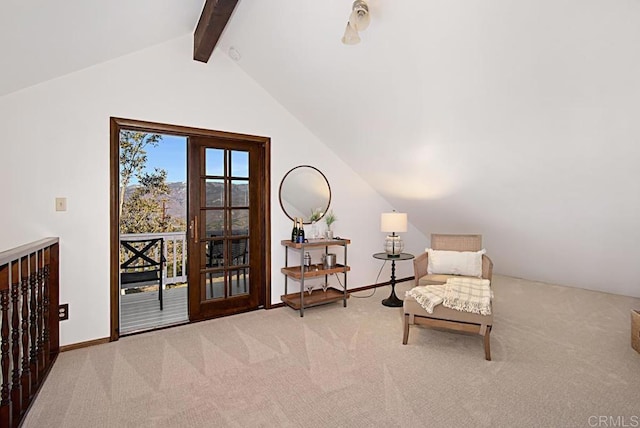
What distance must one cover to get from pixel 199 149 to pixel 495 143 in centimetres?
278

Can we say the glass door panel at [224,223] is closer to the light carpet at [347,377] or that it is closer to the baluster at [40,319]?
the light carpet at [347,377]

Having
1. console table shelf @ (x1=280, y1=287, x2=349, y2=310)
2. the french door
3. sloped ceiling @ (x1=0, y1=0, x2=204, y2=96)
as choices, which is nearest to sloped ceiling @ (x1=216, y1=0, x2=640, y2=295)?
sloped ceiling @ (x1=0, y1=0, x2=204, y2=96)

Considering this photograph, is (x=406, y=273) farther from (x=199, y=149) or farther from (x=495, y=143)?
(x=199, y=149)

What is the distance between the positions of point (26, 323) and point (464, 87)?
3184 millimetres

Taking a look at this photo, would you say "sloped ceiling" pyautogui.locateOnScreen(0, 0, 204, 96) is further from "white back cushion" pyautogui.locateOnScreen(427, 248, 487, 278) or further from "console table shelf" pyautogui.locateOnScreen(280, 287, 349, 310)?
"white back cushion" pyautogui.locateOnScreen(427, 248, 487, 278)

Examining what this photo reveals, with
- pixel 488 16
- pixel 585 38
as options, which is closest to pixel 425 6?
pixel 488 16

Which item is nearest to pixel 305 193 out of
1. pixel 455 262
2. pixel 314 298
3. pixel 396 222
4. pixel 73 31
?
pixel 396 222

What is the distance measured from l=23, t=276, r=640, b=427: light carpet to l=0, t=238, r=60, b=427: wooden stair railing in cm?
13

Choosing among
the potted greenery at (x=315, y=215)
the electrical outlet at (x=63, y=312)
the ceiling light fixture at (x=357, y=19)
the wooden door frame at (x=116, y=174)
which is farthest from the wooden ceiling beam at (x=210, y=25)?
the electrical outlet at (x=63, y=312)

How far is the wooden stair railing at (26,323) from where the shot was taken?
5.34 feet

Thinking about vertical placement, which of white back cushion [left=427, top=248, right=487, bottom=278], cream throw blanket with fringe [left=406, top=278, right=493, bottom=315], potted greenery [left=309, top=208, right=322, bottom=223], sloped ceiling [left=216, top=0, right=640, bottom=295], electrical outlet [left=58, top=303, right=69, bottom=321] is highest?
sloped ceiling [left=216, top=0, right=640, bottom=295]

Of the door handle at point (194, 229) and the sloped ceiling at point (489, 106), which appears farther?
the door handle at point (194, 229)

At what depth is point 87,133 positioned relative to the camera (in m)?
2.73

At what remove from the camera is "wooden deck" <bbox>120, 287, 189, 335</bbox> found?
130 inches
